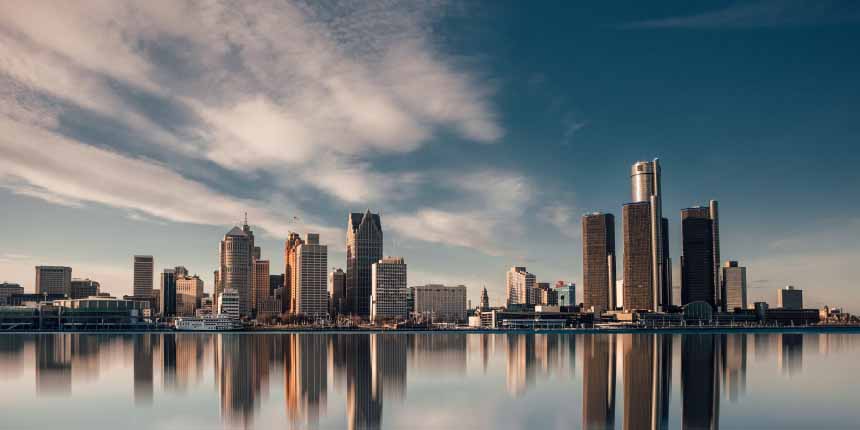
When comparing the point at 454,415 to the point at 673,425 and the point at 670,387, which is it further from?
the point at 670,387

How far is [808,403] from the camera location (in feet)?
184

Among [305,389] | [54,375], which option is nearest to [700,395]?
[305,389]

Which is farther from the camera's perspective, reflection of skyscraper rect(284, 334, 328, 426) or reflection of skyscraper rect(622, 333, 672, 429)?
reflection of skyscraper rect(284, 334, 328, 426)

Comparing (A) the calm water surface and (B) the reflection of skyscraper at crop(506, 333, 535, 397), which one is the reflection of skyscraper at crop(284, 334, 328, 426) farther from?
(B) the reflection of skyscraper at crop(506, 333, 535, 397)

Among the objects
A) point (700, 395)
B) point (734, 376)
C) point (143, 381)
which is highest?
point (700, 395)

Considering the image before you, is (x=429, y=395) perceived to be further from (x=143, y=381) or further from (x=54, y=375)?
(x=54, y=375)

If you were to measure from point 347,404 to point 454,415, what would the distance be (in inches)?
328

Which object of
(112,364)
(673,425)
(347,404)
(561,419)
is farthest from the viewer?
(112,364)

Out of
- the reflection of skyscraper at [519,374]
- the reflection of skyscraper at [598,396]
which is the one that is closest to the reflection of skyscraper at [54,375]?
the reflection of skyscraper at [519,374]

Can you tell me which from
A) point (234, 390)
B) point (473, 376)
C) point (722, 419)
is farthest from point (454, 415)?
point (473, 376)

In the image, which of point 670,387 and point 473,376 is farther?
point 473,376

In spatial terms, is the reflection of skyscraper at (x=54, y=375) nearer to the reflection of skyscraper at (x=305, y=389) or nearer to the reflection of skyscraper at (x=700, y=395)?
the reflection of skyscraper at (x=305, y=389)

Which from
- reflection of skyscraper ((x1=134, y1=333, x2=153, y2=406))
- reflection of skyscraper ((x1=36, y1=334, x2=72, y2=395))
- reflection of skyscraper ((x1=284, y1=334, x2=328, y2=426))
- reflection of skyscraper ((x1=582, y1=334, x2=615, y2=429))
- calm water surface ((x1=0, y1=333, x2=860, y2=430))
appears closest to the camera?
reflection of skyscraper ((x1=582, y1=334, x2=615, y2=429))

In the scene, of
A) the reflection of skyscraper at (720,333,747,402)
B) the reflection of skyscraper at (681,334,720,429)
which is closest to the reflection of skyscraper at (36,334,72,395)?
the reflection of skyscraper at (681,334,720,429)
